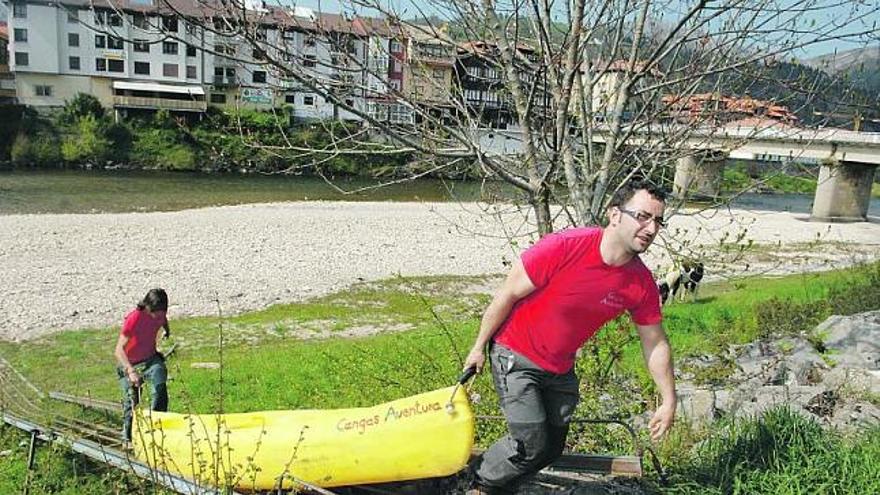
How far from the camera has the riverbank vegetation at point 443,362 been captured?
4352mm

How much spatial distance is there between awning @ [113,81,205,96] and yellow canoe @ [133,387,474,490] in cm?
5480

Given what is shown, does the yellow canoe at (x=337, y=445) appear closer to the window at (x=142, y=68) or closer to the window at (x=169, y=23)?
the window at (x=169, y=23)

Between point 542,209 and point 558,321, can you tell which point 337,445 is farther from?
point 542,209

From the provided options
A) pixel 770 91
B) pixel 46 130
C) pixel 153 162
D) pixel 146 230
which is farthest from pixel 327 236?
pixel 46 130

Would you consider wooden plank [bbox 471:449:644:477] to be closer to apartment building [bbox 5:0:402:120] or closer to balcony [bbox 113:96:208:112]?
apartment building [bbox 5:0:402:120]

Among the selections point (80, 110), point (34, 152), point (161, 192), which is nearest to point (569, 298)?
point (161, 192)

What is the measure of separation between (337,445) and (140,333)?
3186 mm

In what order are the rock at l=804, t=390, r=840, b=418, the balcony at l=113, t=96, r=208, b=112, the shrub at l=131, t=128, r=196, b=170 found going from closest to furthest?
the rock at l=804, t=390, r=840, b=418 → the shrub at l=131, t=128, r=196, b=170 → the balcony at l=113, t=96, r=208, b=112

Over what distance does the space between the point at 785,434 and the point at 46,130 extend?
54.4 meters

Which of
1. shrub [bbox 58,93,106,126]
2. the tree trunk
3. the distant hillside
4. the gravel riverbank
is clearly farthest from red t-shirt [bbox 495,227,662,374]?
shrub [bbox 58,93,106,126]

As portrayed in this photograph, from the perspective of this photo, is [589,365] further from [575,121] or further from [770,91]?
[770,91]

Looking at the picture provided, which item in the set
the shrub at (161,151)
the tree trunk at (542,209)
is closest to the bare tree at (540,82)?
the tree trunk at (542,209)

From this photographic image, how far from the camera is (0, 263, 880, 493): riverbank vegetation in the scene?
4.35 m

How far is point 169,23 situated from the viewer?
4230 mm
